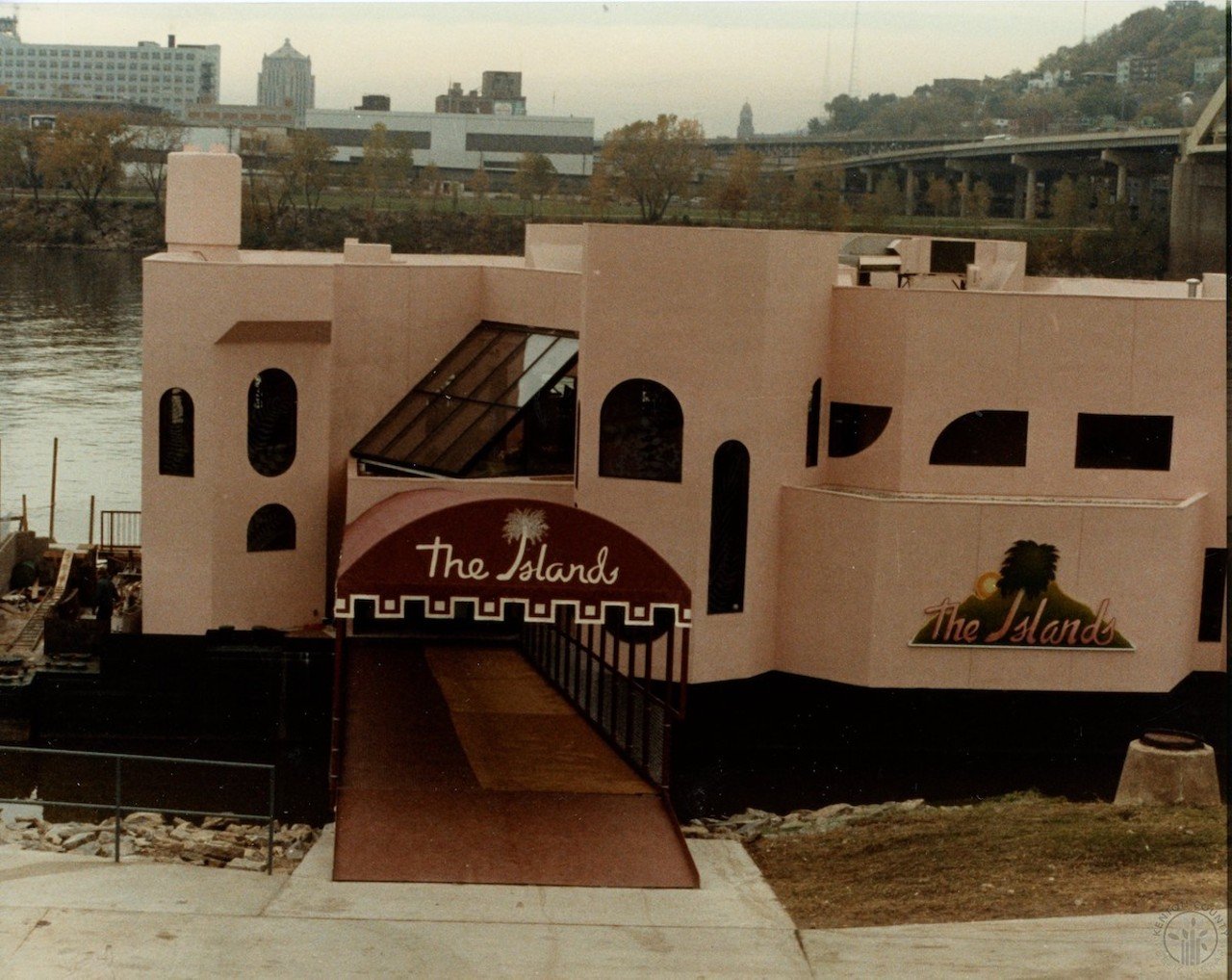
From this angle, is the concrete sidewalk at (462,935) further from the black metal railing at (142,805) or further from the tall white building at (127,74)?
the tall white building at (127,74)

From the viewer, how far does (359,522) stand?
57.3 feet

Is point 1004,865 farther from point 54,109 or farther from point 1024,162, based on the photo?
point 54,109

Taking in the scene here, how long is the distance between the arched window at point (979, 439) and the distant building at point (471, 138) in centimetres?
→ 3079

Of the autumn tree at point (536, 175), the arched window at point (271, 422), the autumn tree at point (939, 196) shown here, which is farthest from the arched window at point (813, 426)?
the autumn tree at point (536, 175)

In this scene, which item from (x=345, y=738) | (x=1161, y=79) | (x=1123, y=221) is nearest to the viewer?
(x=345, y=738)

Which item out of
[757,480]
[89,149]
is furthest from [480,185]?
[757,480]

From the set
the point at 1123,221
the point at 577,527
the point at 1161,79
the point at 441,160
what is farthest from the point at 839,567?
the point at 441,160

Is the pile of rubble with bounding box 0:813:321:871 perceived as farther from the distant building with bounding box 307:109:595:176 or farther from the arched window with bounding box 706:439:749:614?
the distant building with bounding box 307:109:595:176

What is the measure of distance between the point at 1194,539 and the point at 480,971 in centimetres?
1243

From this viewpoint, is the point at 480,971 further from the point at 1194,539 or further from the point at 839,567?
the point at 1194,539

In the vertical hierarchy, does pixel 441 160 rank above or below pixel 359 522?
above

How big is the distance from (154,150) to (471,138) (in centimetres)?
1457

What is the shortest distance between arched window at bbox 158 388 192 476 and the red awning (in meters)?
7.30

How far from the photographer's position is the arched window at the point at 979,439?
19.3 meters
